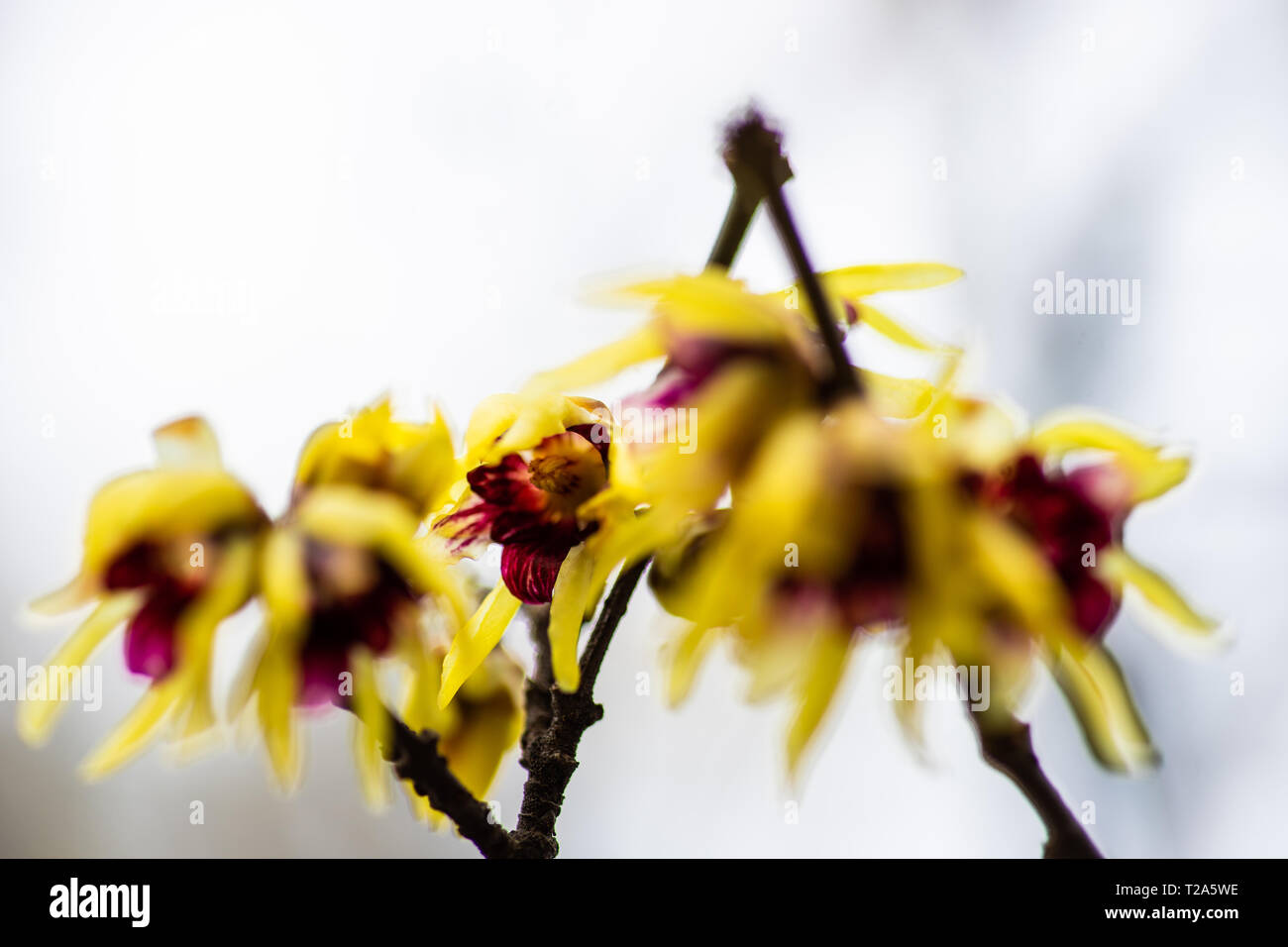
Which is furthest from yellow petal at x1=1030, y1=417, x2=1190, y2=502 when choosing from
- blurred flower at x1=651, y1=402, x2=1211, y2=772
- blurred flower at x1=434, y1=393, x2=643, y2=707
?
blurred flower at x1=434, y1=393, x2=643, y2=707

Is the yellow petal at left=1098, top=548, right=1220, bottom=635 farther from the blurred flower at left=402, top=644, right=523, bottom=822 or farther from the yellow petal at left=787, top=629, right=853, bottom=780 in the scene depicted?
the blurred flower at left=402, top=644, right=523, bottom=822

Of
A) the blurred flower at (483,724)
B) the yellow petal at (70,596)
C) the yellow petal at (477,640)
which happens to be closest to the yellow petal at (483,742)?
the blurred flower at (483,724)

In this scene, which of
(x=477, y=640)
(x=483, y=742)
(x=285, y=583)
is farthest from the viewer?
(x=483, y=742)

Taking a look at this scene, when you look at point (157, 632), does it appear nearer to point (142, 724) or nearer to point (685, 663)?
point (142, 724)

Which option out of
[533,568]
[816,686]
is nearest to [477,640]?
[533,568]
